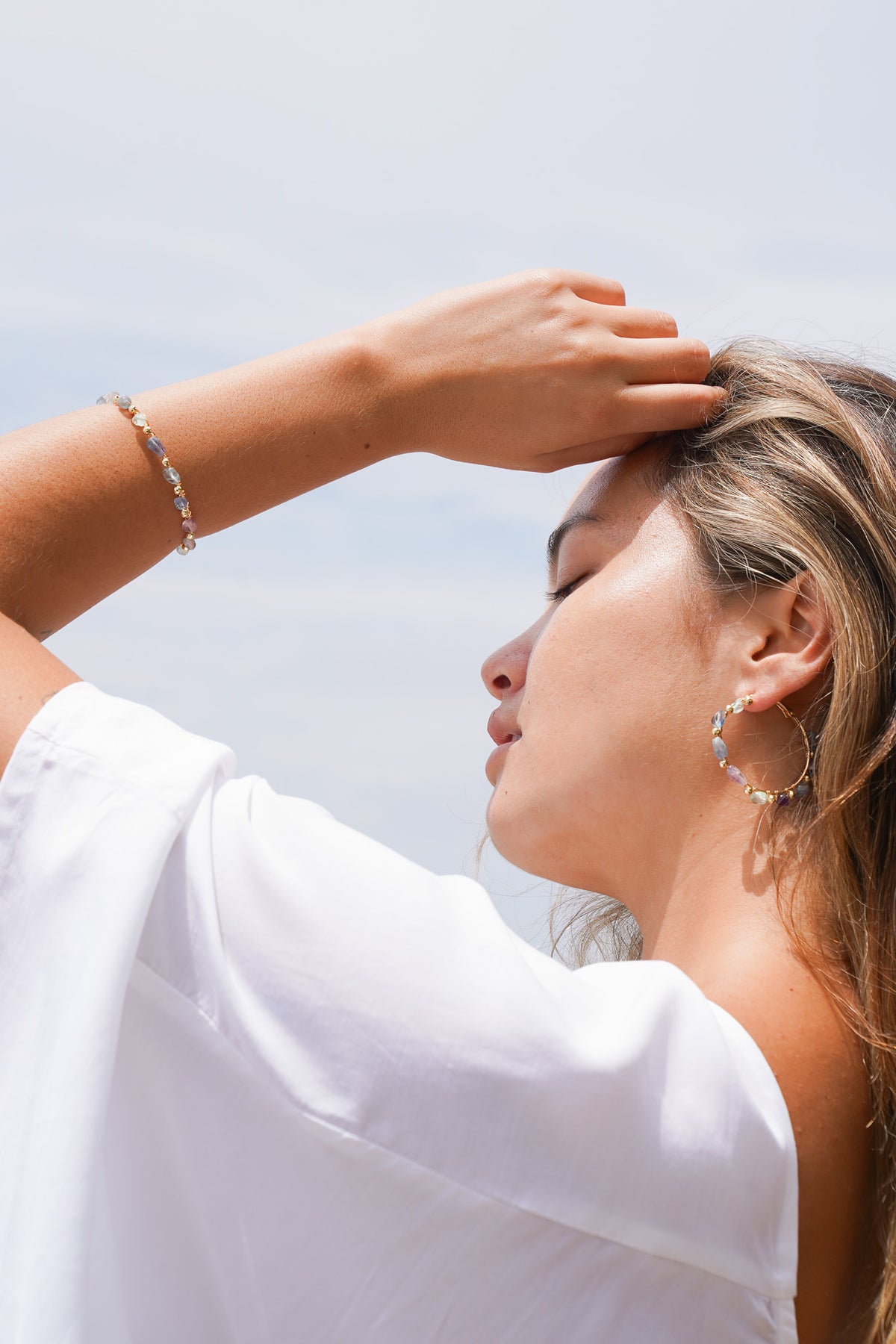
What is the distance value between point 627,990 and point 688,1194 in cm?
23

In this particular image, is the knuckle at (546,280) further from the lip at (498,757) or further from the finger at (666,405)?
the lip at (498,757)

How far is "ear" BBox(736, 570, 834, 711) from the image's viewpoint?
1900mm

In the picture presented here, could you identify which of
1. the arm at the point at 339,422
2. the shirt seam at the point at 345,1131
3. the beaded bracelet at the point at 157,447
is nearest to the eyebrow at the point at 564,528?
the arm at the point at 339,422

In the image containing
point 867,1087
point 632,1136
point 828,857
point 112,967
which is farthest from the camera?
point 828,857

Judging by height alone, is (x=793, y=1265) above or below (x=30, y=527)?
below

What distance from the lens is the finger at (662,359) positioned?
208 cm

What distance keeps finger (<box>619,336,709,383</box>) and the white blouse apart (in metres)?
1.08

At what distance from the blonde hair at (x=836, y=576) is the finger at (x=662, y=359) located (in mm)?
119

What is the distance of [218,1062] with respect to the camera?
1301 mm

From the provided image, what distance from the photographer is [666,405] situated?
2.14 meters

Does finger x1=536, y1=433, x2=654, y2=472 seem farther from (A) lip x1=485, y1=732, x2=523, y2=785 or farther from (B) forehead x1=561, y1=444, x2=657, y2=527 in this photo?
(A) lip x1=485, y1=732, x2=523, y2=785

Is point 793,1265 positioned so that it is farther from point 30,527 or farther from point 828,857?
point 30,527

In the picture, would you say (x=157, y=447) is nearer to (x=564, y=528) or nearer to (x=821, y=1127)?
(x=564, y=528)

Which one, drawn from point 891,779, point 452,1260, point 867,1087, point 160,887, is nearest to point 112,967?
point 160,887
